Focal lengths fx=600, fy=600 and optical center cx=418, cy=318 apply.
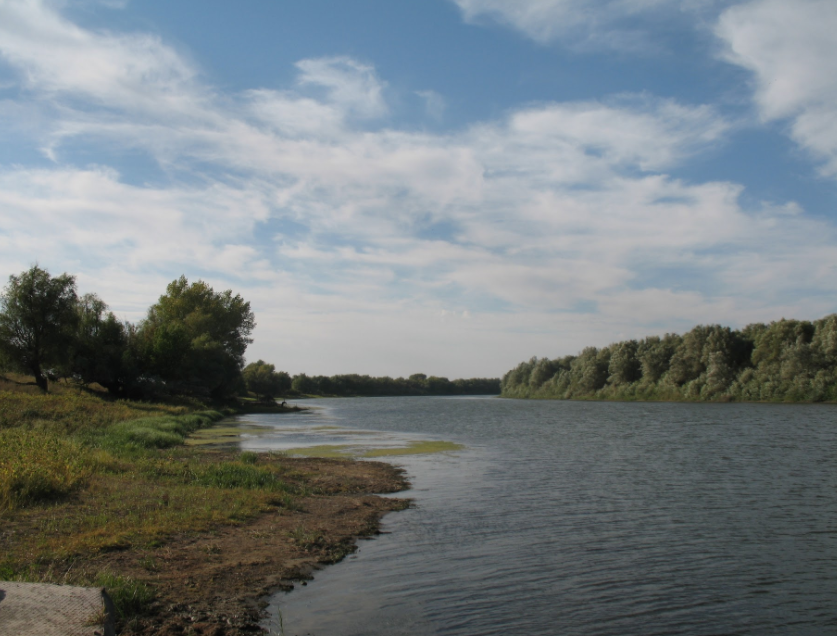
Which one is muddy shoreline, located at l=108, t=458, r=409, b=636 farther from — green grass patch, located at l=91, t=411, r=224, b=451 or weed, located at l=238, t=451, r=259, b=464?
green grass patch, located at l=91, t=411, r=224, b=451

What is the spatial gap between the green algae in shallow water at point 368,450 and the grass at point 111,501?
6.64 metres

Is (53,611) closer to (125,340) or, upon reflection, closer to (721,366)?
(125,340)

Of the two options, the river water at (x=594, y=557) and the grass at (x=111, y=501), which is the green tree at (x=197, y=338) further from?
the river water at (x=594, y=557)

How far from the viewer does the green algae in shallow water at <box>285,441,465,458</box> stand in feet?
106

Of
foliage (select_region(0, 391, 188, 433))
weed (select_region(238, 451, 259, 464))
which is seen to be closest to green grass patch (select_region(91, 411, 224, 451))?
foliage (select_region(0, 391, 188, 433))

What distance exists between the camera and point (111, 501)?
50.1 feet

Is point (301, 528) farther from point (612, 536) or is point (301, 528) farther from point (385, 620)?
point (612, 536)

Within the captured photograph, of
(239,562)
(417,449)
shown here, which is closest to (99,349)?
(417,449)

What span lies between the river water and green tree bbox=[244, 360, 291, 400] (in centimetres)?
12201

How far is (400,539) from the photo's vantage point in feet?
47.5

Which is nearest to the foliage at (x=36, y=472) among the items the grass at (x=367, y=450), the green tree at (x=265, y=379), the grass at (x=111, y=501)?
the grass at (x=111, y=501)

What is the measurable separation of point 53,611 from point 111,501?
28.9 feet

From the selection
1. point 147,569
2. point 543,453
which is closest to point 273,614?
point 147,569

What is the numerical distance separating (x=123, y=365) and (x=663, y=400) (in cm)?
7957
